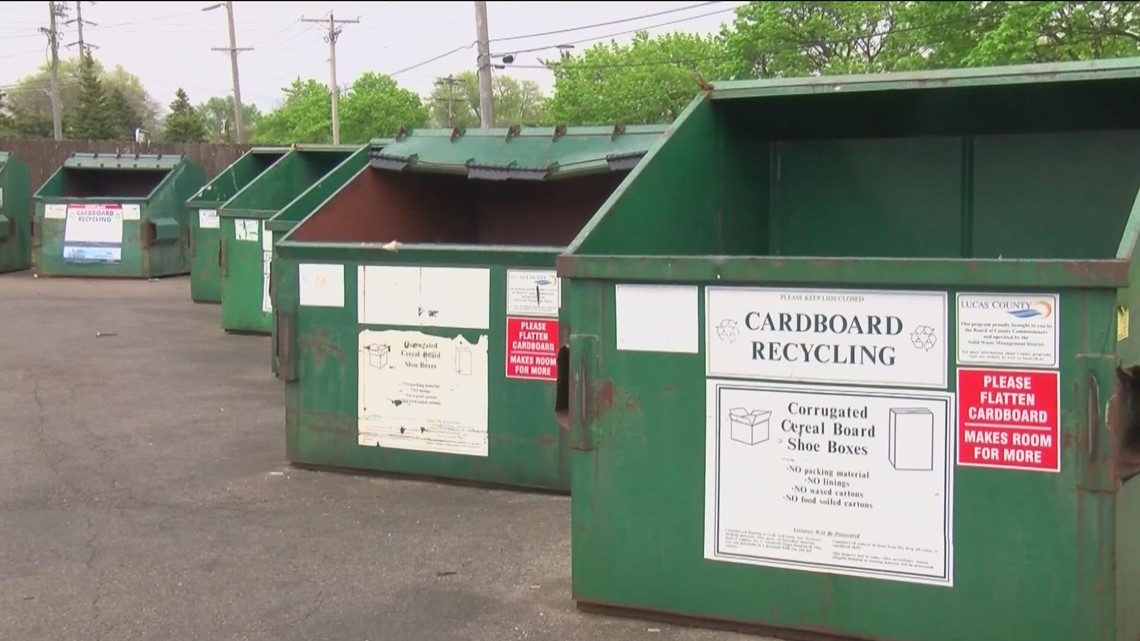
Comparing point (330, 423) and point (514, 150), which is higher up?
point (514, 150)

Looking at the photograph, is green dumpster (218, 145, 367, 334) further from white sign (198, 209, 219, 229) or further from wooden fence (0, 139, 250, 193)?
wooden fence (0, 139, 250, 193)

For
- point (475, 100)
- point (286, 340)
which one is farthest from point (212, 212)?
point (475, 100)

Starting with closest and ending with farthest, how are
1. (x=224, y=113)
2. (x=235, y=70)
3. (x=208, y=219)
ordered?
(x=208, y=219)
(x=235, y=70)
(x=224, y=113)

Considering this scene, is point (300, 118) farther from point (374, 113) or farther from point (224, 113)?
point (224, 113)

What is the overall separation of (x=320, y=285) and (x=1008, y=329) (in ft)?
11.6

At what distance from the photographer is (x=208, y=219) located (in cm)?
1263

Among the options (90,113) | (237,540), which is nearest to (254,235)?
(237,540)

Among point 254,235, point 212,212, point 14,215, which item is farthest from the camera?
point 14,215

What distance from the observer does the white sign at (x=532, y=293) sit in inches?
214

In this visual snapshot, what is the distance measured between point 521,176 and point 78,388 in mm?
3818

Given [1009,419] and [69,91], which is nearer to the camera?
[1009,419]

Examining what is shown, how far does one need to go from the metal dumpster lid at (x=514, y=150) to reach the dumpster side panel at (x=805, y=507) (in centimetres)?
317

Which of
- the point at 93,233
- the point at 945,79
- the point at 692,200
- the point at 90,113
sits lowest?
the point at 692,200

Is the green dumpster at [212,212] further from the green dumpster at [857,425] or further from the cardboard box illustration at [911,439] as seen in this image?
the cardboard box illustration at [911,439]
